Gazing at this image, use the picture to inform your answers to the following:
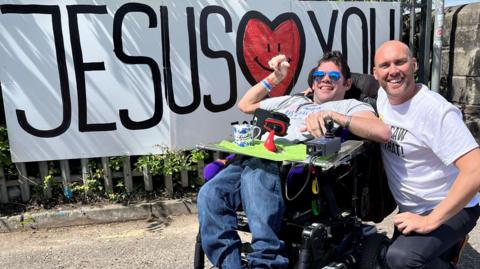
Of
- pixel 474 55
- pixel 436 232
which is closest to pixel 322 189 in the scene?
pixel 436 232

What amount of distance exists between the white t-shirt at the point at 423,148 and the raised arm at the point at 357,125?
0.20 feet

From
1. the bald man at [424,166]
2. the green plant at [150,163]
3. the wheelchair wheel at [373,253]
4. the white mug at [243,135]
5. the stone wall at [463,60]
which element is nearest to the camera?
the bald man at [424,166]

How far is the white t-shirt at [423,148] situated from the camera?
2.10 meters

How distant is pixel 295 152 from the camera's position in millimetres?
2414

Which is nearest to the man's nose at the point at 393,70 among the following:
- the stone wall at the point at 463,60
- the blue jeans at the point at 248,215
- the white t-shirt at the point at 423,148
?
the white t-shirt at the point at 423,148

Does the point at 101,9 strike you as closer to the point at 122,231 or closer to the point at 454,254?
the point at 122,231

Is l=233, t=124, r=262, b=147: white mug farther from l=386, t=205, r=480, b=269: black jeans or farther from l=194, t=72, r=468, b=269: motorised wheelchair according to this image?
l=386, t=205, r=480, b=269: black jeans

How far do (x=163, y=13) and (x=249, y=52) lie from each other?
823 millimetres

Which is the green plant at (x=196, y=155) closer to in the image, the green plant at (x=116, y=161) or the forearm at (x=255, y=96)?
the green plant at (x=116, y=161)

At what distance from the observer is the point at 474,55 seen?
4.23 metres

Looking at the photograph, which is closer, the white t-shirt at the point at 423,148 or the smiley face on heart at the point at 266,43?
the white t-shirt at the point at 423,148

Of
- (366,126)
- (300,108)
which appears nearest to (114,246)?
(300,108)

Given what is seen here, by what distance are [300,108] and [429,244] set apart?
1183 mm

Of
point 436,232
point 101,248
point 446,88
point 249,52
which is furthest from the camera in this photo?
point 446,88
